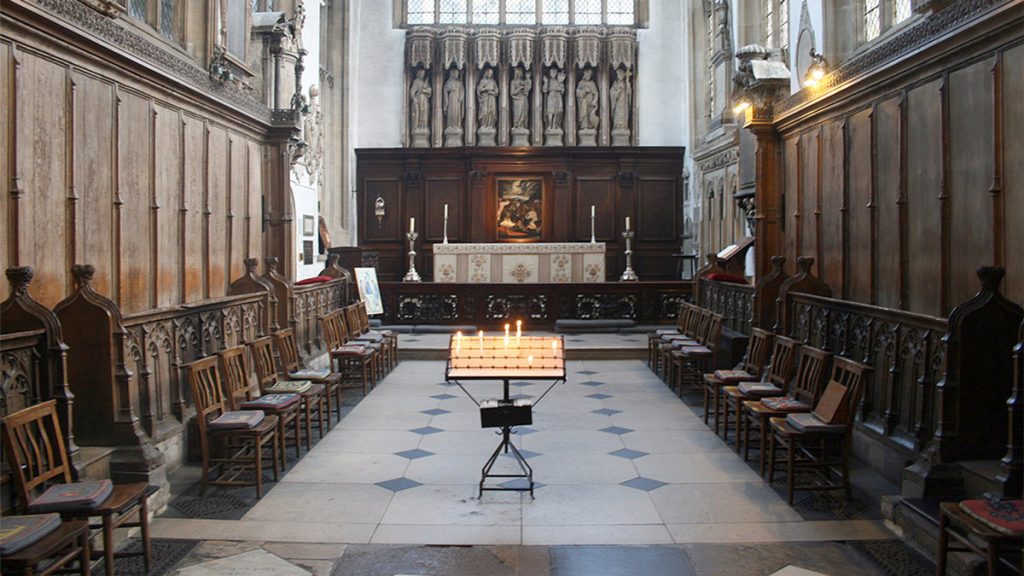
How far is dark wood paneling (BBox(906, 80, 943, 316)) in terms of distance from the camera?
18.4 feet

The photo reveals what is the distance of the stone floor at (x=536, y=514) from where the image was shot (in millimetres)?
4023

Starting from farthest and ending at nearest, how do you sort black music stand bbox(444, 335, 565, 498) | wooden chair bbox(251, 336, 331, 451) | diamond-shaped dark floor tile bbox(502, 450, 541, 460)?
1. wooden chair bbox(251, 336, 331, 451)
2. diamond-shaped dark floor tile bbox(502, 450, 541, 460)
3. black music stand bbox(444, 335, 565, 498)

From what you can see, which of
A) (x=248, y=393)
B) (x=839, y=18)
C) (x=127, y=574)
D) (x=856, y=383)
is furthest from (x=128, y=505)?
Result: (x=839, y=18)

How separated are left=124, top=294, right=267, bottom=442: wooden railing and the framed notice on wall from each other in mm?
4654

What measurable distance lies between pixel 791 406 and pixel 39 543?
4.36 metres

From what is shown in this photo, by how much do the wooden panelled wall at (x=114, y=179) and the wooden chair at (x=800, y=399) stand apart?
4683mm

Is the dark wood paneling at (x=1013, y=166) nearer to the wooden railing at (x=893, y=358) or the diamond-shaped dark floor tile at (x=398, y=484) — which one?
the wooden railing at (x=893, y=358)

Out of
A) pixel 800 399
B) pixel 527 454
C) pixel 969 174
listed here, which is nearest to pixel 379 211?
pixel 527 454

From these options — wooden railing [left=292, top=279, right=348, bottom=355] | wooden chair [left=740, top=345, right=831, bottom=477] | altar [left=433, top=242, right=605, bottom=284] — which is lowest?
wooden chair [left=740, top=345, right=831, bottom=477]

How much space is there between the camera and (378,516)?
4.71m

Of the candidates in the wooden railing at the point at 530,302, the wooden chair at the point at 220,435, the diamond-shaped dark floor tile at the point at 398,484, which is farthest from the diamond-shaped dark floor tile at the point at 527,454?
the wooden railing at the point at 530,302

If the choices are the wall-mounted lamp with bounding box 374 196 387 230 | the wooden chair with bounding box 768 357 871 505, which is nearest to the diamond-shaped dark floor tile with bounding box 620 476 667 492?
the wooden chair with bounding box 768 357 871 505

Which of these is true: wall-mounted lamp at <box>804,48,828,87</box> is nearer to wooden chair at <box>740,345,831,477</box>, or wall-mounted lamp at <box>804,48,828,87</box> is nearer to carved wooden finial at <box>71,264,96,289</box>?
wooden chair at <box>740,345,831,477</box>

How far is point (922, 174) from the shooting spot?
584 centimetres
